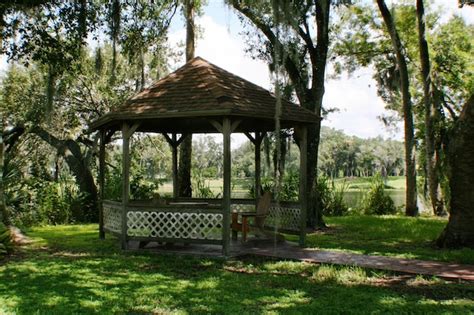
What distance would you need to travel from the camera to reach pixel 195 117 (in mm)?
9047

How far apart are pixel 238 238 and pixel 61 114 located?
38.8 ft

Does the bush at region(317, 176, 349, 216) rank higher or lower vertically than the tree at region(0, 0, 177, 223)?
lower

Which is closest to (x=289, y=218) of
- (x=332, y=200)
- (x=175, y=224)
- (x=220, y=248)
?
(x=220, y=248)

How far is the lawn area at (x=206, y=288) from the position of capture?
527cm

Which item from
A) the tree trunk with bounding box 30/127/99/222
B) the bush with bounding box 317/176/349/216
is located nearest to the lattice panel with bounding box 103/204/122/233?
the tree trunk with bounding box 30/127/99/222

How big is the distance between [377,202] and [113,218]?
11.0m

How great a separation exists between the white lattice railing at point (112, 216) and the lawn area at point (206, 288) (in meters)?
1.23

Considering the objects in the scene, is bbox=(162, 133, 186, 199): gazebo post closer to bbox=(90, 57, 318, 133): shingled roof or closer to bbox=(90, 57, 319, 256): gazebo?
bbox=(90, 57, 318, 133): shingled roof

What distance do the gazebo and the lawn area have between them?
0.77 m

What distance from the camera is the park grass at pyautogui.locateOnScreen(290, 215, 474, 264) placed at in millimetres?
8531

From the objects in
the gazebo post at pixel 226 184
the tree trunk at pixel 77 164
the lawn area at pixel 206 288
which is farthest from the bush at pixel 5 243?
the tree trunk at pixel 77 164

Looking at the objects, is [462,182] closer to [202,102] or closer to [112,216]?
[202,102]

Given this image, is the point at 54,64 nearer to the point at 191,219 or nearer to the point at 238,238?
the point at 191,219

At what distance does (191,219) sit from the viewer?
8953 millimetres
